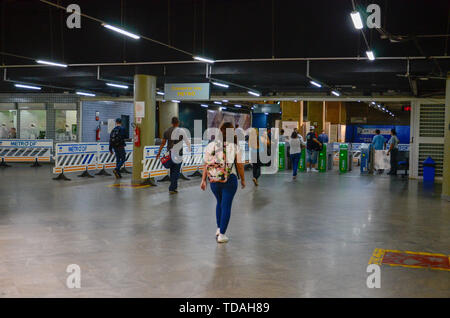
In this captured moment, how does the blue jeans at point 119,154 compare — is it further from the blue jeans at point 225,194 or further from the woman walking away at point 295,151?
the blue jeans at point 225,194

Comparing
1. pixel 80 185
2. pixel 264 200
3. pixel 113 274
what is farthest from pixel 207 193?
pixel 113 274

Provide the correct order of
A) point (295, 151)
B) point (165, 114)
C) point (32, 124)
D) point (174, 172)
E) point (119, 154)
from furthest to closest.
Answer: point (165, 114) < point (32, 124) < point (295, 151) < point (119, 154) < point (174, 172)

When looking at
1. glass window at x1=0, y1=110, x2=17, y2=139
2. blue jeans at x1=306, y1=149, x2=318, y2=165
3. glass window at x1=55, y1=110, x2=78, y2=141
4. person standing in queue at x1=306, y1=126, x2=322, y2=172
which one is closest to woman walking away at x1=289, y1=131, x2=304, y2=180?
person standing in queue at x1=306, y1=126, x2=322, y2=172

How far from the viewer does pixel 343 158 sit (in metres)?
20.4

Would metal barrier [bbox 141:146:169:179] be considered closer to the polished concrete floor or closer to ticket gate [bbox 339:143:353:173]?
the polished concrete floor

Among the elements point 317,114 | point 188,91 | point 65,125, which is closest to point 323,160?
point 188,91

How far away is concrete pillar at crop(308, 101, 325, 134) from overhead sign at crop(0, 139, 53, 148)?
16312 millimetres

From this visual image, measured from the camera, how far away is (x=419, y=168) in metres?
17.7

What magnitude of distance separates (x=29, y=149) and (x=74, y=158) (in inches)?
267

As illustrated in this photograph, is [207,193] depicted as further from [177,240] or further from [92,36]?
[92,36]

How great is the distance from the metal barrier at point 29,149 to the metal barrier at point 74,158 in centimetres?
535

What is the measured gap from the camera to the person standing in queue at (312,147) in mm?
19547

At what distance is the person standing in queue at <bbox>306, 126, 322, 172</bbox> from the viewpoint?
19.5 meters

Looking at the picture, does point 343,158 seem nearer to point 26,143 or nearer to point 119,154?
point 119,154
